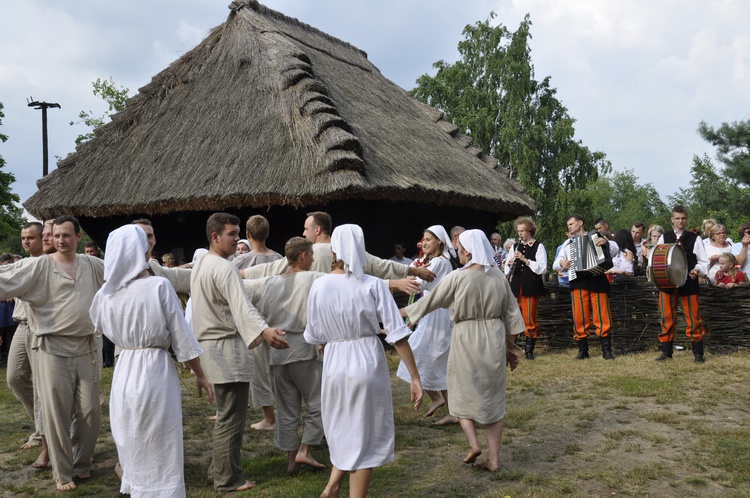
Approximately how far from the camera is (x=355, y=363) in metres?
4.20

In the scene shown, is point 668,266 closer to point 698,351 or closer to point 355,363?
point 698,351

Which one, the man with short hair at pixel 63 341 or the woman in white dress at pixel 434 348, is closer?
the man with short hair at pixel 63 341

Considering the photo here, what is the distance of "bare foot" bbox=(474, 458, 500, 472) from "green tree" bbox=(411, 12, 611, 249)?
76.5 feet

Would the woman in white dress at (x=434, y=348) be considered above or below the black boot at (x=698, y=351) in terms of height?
above

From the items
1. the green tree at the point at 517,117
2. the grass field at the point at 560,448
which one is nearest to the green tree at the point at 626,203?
the green tree at the point at 517,117

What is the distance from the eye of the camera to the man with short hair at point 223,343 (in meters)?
4.68

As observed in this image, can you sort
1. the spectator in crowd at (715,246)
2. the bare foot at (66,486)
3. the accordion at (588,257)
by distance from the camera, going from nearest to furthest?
the bare foot at (66,486) → the accordion at (588,257) → the spectator in crowd at (715,246)

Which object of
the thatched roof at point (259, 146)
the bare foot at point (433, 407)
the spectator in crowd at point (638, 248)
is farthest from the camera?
the spectator in crowd at point (638, 248)

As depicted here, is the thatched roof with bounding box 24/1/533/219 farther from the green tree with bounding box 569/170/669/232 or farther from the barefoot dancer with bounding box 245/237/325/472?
the green tree with bounding box 569/170/669/232

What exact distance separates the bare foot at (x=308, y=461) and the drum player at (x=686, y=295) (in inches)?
209

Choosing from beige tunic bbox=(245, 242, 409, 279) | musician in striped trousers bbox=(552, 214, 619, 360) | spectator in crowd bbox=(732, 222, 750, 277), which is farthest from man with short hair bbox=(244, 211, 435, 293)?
spectator in crowd bbox=(732, 222, 750, 277)

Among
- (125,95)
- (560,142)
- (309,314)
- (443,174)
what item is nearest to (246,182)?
(443,174)

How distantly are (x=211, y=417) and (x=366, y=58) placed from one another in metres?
13.5

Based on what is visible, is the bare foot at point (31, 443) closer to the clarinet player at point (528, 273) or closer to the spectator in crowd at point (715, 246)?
the clarinet player at point (528, 273)
